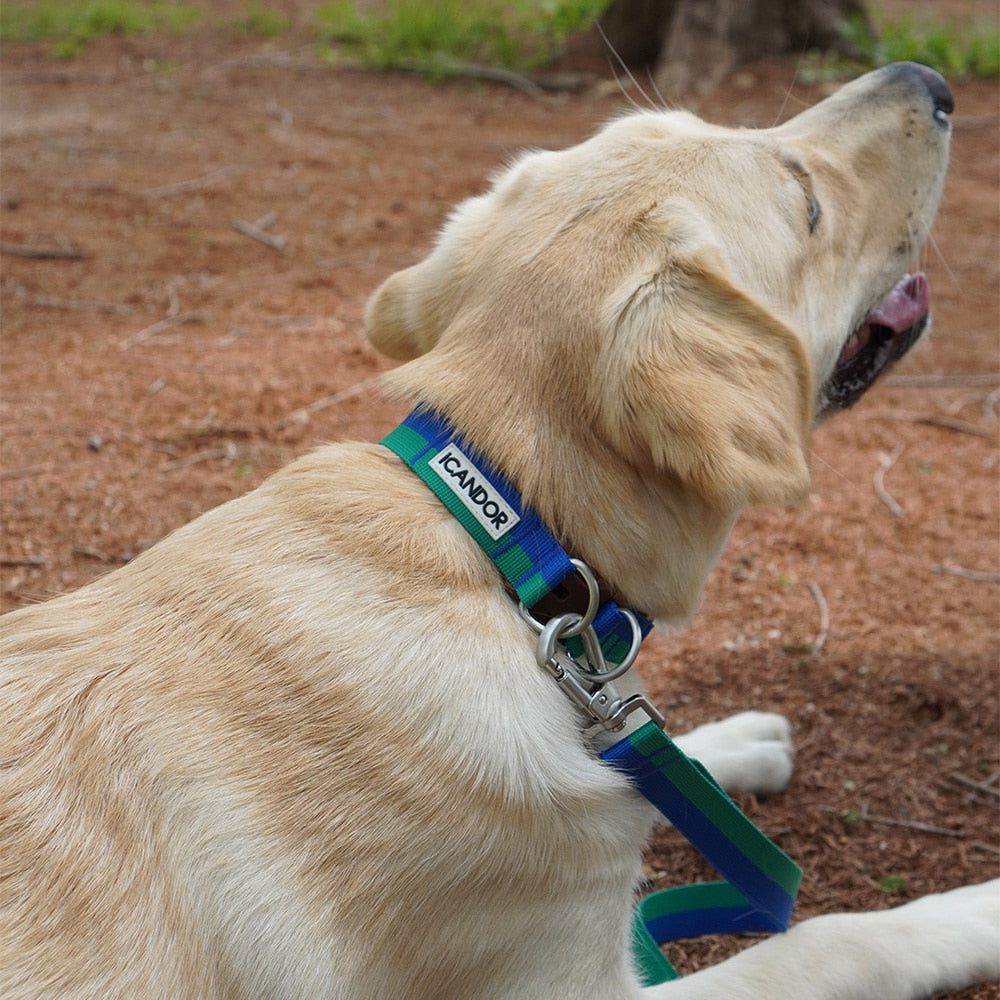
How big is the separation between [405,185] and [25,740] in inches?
227

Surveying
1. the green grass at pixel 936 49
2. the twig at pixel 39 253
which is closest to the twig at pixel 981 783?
the twig at pixel 39 253

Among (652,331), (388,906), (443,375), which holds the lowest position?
(388,906)

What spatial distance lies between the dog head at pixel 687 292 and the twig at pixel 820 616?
1.15 metres

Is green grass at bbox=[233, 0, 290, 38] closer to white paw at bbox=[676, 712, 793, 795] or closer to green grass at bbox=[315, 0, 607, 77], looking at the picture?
green grass at bbox=[315, 0, 607, 77]

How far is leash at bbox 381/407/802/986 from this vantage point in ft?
6.16

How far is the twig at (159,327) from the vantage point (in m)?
4.97

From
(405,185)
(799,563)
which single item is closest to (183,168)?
(405,185)

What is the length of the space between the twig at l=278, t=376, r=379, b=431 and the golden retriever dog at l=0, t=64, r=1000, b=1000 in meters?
2.25

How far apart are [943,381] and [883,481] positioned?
1.04 metres

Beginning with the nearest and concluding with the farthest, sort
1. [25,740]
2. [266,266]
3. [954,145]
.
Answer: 1. [25,740]
2. [266,266]
3. [954,145]

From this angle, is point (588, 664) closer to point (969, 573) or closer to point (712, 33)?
point (969, 573)

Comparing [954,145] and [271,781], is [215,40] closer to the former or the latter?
[954,145]

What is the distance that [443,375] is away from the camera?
2.06 m

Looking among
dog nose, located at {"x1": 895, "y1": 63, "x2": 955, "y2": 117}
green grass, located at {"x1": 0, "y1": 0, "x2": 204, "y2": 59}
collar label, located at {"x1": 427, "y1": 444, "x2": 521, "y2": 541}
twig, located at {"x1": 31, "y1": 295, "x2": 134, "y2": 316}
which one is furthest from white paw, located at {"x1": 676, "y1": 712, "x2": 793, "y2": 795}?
green grass, located at {"x1": 0, "y1": 0, "x2": 204, "y2": 59}
